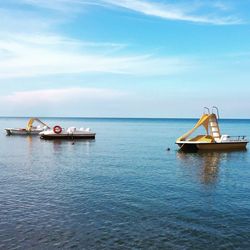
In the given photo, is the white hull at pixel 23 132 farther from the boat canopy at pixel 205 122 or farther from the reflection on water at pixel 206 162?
the reflection on water at pixel 206 162

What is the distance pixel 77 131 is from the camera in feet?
334

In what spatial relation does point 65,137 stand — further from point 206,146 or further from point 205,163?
point 205,163

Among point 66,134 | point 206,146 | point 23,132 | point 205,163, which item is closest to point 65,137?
point 66,134

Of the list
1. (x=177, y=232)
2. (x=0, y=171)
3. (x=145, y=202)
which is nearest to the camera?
(x=177, y=232)

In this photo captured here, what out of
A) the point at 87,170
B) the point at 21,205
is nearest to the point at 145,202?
the point at 21,205

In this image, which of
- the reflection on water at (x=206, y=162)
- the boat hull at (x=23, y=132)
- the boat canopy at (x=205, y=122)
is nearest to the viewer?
the reflection on water at (x=206, y=162)


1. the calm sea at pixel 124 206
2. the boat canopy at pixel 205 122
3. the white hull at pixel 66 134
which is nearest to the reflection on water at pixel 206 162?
the calm sea at pixel 124 206

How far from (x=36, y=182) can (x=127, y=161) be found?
793 inches

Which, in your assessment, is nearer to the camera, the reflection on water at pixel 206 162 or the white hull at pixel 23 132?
the reflection on water at pixel 206 162

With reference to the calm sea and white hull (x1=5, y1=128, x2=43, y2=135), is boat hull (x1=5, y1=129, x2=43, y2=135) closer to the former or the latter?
white hull (x1=5, y1=128, x2=43, y2=135)

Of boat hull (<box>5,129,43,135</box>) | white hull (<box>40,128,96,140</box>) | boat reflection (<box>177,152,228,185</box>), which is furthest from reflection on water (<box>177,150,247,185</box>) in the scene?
boat hull (<box>5,129,43,135</box>)

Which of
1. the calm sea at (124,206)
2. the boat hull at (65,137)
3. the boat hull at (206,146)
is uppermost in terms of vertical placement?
the boat hull at (65,137)

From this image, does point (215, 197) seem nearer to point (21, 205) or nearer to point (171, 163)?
point (21, 205)

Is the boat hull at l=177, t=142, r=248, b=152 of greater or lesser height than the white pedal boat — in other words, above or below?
below
